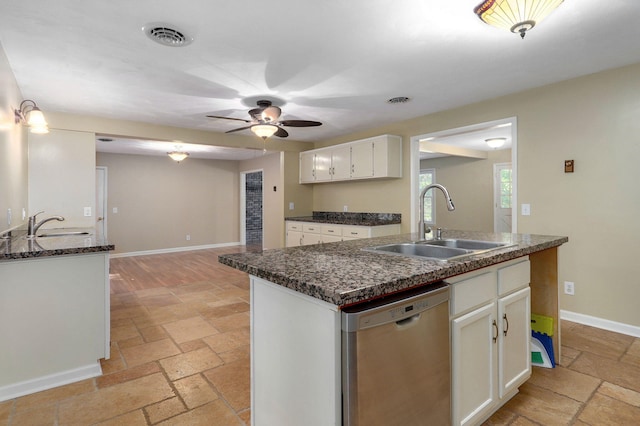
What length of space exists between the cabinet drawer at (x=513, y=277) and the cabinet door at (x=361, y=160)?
10.2ft

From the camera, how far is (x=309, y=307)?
1194 millimetres

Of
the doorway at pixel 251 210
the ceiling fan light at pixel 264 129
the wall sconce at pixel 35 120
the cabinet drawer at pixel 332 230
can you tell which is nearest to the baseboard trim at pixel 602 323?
the cabinet drawer at pixel 332 230

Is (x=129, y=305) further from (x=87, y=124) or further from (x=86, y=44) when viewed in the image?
(x=86, y=44)

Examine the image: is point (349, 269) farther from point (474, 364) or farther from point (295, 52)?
point (295, 52)

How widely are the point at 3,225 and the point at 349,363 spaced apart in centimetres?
→ 301

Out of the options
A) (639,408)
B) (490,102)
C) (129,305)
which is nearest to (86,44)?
(129,305)

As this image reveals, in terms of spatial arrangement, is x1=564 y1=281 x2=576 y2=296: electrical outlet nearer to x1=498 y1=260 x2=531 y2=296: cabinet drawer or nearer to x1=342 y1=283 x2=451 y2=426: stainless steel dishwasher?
x1=498 y1=260 x2=531 y2=296: cabinet drawer

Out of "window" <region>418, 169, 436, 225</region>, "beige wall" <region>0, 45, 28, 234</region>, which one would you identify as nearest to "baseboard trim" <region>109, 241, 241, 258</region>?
"beige wall" <region>0, 45, 28, 234</region>

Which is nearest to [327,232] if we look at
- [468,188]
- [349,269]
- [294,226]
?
[294,226]

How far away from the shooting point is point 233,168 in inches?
339

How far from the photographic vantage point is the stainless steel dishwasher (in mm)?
1074

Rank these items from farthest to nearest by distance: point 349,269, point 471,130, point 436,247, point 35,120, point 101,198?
1. point 101,198
2. point 471,130
3. point 35,120
4. point 436,247
5. point 349,269

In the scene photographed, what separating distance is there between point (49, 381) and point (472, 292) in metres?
2.61

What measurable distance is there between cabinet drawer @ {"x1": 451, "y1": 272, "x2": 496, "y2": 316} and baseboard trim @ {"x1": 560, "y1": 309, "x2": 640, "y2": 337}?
2.20 metres
